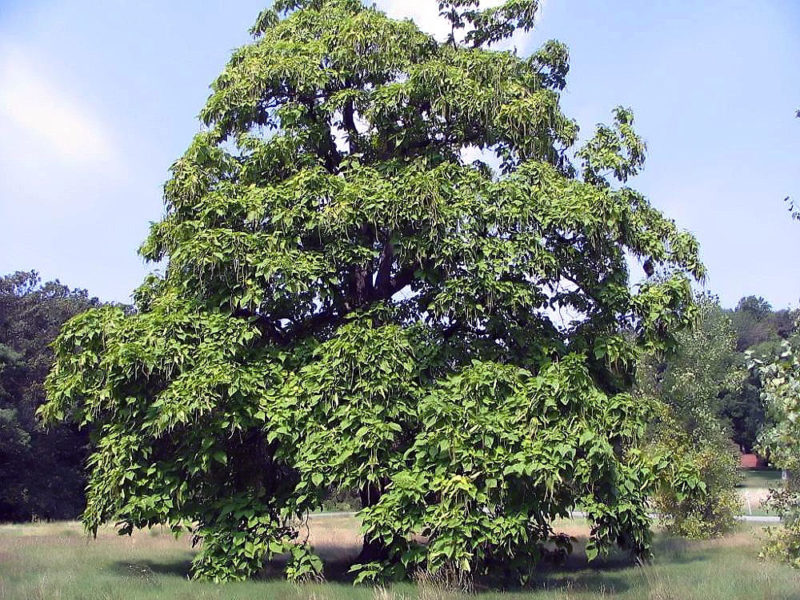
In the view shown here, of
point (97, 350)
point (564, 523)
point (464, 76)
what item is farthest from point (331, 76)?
point (564, 523)

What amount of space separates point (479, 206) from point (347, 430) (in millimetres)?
4336

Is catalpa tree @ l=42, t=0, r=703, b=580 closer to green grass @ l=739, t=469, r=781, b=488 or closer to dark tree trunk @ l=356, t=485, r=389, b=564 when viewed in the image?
dark tree trunk @ l=356, t=485, r=389, b=564

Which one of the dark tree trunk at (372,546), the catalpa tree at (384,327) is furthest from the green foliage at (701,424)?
the dark tree trunk at (372,546)

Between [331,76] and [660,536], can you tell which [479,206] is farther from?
[660,536]

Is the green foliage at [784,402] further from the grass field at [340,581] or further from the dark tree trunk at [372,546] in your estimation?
the dark tree trunk at [372,546]

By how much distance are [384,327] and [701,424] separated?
13084mm

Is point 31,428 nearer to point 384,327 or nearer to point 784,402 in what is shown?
point 384,327

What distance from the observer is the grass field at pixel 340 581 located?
444 inches

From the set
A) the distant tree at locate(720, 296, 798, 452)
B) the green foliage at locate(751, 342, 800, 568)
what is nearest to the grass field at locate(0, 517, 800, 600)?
the green foliage at locate(751, 342, 800, 568)

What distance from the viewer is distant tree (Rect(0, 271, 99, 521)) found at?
36.0 meters

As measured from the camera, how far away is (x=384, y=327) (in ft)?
42.3

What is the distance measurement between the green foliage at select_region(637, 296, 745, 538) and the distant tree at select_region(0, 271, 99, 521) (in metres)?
26.7

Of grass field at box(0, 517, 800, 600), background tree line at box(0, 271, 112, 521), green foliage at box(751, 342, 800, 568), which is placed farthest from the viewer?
background tree line at box(0, 271, 112, 521)

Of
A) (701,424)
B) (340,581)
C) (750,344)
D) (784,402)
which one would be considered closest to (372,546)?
(340,581)
